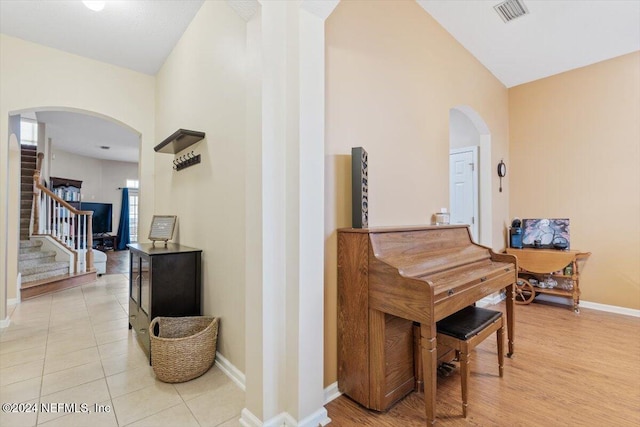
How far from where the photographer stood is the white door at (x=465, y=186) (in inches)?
158

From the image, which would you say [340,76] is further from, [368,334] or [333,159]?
[368,334]

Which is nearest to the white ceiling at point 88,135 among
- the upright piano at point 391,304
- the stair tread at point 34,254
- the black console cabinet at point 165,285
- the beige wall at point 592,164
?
the stair tread at point 34,254

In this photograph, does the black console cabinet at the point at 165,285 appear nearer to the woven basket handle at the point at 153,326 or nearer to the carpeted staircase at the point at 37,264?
the woven basket handle at the point at 153,326

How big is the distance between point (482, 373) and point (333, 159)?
1.90 metres

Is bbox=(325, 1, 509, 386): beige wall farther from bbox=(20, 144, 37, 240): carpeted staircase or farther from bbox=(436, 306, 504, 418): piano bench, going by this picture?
bbox=(20, 144, 37, 240): carpeted staircase

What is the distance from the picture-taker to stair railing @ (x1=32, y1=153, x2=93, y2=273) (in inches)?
199

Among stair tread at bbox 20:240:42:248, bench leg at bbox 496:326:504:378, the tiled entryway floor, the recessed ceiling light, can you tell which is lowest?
the tiled entryway floor

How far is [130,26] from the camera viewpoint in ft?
9.32

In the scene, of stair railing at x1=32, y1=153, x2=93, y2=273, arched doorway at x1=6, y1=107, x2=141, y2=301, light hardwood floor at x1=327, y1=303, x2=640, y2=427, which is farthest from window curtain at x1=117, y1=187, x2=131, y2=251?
light hardwood floor at x1=327, y1=303, x2=640, y2=427

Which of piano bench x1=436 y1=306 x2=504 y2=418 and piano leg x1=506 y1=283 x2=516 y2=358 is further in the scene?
piano leg x1=506 y1=283 x2=516 y2=358

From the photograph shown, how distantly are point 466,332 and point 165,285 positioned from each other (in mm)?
2126

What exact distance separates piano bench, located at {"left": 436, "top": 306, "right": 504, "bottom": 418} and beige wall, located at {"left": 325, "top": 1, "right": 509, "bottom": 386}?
0.69 meters

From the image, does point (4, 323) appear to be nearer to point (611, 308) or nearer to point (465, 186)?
point (465, 186)

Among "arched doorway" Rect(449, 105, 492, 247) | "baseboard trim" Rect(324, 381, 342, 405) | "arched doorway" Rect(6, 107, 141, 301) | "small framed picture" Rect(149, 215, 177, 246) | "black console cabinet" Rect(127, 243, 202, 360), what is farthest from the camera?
"arched doorway" Rect(449, 105, 492, 247)
